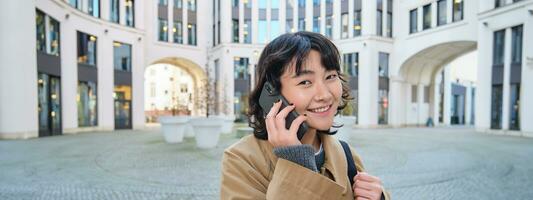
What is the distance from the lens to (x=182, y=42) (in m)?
35.0

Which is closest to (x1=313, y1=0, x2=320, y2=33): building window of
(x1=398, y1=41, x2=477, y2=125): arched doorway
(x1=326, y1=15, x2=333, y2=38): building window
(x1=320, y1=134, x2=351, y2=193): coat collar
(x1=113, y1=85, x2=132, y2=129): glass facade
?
(x1=326, y1=15, x2=333, y2=38): building window

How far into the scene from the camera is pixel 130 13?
92.8 ft

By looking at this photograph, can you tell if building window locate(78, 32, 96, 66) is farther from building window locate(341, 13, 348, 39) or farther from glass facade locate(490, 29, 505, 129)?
glass facade locate(490, 29, 505, 129)

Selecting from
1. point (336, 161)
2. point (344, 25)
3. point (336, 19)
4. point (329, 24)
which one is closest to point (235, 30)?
point (329, 24)

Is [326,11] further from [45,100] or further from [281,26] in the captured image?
[45,100]

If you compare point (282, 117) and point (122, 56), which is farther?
point (122, 56)

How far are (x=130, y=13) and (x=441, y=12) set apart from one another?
2650cm

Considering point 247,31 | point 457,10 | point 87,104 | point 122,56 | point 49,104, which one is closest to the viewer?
point 49,104

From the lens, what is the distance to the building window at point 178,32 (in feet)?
113

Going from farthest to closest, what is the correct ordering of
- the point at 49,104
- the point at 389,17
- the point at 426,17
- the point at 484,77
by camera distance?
1. the point at 389,17
2. the point at 426,17
3. the point at 484,77
4. the point at 49,104

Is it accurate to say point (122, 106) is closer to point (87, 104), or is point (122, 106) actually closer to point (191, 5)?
point (87, 104)

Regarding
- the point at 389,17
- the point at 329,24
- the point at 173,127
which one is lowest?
the point at 173,127

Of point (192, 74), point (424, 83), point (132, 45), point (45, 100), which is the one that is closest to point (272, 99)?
point (45, 100)

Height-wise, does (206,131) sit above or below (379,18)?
below
